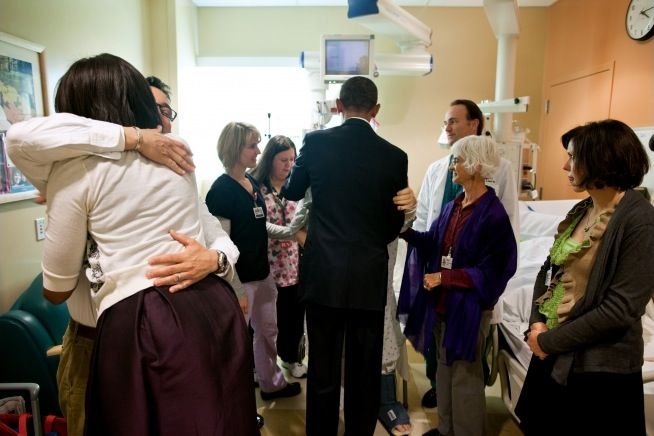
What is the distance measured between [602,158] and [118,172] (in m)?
1.24

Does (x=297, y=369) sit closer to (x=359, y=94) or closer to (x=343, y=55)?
(x=359, y=94)

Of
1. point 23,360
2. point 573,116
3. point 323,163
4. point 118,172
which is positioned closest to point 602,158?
point 323,163

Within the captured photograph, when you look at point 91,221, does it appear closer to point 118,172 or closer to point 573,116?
point 118,172

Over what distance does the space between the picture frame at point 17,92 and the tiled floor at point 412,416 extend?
65.2 inches

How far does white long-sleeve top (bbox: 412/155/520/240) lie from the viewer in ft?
6.50

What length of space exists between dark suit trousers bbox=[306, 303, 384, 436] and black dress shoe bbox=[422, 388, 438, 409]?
1.97ft

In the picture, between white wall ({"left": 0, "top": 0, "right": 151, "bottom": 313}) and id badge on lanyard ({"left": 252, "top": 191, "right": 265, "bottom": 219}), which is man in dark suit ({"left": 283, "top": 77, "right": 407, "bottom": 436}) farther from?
white wall ({"left": 0, "top": 0, "right": 151, "bottom": 313})

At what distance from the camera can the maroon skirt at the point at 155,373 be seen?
2.56 ft

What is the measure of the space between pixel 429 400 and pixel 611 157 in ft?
5.29

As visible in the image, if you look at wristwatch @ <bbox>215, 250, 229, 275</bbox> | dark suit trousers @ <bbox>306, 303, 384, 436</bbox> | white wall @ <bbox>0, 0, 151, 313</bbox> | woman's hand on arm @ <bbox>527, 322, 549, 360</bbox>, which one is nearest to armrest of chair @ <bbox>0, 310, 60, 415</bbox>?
white wall @ <bbox>0, 0, 151, 313</bbox>

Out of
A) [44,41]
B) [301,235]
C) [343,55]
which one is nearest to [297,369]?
[301,235]

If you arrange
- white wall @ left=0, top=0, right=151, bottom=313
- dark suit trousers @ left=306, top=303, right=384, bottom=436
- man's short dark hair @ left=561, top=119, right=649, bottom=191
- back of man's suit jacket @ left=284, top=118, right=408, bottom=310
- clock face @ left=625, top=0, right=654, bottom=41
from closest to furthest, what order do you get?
man's short dark hair @ left=561, top=119, right=649, bottom=191 < back of man's suit jacket @ left=284, top=118, right=408, bottom=310 < dark suit trousers @ left=306, top=303, right=384, bottom=436 < white wall @ left=0, top=0, right=151, bottom=313 < clock face @ left=625, top=0, right=654, bottom=41

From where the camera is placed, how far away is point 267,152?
2.33 metres

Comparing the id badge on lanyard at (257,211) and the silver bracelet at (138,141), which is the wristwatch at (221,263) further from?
the id badge on lanyard at (257,211)
